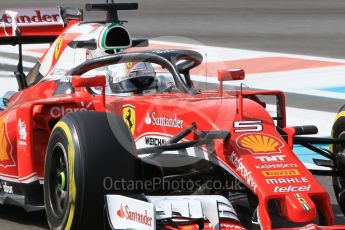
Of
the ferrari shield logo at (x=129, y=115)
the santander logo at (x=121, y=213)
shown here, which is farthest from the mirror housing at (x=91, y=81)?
the santander logo at (x=121, y=213)

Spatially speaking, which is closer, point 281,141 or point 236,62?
point 281,141

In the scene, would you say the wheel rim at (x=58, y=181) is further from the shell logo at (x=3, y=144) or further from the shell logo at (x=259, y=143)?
the shell logo at (x=259, y=143)

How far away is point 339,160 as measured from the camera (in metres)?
7.41

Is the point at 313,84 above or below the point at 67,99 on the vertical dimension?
below

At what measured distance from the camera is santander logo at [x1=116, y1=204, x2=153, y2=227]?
5.95 metres

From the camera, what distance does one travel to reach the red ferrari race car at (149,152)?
617 cm

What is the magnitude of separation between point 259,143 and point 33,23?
359 cm

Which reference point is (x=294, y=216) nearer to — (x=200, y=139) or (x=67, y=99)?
(x=200, y=139)

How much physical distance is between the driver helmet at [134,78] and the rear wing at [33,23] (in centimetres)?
179

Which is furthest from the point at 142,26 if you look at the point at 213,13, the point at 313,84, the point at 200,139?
the point at 200,139

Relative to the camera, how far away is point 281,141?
662cm

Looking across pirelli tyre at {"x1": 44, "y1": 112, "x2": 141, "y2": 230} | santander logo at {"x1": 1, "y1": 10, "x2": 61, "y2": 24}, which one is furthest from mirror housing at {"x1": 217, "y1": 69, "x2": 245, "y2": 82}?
santander logo at {"x1": 1, "y1": 10, "x2": 61, "y2": 24}

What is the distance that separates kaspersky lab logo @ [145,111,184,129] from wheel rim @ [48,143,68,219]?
67cm

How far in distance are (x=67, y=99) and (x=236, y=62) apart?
9.70m
